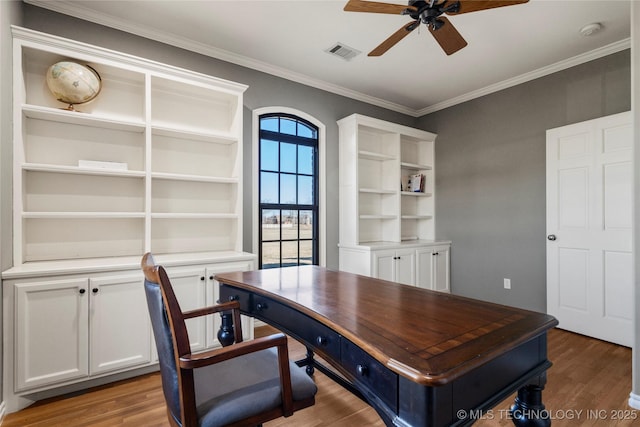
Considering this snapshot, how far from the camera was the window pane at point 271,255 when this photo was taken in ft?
11.5

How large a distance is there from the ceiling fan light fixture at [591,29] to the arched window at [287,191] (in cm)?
270

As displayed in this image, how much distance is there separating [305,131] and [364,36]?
1.29 m

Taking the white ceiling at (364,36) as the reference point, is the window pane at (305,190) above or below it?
below

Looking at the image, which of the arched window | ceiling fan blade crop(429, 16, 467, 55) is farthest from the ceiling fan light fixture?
the arched window

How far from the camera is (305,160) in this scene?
3.83 meters

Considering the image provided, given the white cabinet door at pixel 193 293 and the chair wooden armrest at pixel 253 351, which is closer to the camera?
the chair wooden armrest at pixel 253 351

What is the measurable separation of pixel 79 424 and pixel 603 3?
463cm

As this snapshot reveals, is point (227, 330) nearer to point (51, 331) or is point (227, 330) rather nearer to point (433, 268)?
point (51, 331)

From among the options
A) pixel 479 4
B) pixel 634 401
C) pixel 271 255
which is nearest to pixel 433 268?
pixel 271 255

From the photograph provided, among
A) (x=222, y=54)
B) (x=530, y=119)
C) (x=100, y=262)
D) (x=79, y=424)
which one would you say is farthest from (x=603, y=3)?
(x=79, y=424)

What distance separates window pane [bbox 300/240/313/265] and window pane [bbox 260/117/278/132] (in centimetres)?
136

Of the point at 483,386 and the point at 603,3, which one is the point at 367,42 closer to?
the point at 603,3

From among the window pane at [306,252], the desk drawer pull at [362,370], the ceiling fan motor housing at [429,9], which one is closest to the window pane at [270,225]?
the window pane at [306,252]

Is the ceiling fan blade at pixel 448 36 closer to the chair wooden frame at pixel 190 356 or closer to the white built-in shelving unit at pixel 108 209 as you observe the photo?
the white built-in shelving unit at pixel 108 209
